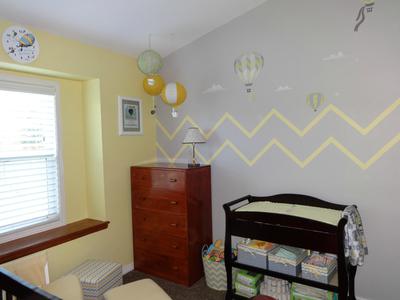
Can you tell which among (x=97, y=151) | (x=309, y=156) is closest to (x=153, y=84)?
(x=97, y=151)

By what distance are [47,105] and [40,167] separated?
56 centimetres

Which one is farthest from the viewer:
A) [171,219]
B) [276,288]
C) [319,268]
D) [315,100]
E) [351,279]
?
[171,219]

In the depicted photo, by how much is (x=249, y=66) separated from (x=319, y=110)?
2.37 ft

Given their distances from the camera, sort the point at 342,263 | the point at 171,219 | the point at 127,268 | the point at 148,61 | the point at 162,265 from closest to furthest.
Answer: the point at 342,263, the point at 148,61, the point at 171,219, the point at 162,265, the point at 127,268

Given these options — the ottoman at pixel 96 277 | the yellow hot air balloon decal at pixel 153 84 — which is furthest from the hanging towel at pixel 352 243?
the yellow hot air balloon decal at pixel 153 84

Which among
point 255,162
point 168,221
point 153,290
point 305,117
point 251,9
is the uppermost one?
point 251,9

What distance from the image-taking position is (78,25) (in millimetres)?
2385

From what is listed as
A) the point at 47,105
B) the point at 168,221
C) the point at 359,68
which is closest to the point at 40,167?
the point at 47,105

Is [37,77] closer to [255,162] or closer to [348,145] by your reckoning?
[255,162]

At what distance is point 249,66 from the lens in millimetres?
2607

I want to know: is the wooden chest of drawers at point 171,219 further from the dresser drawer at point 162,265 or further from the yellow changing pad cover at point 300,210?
the yellow changing pad cover at point 300,210

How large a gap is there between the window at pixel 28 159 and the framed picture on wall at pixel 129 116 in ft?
2.01

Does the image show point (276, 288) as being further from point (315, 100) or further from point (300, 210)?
point (315, 100)

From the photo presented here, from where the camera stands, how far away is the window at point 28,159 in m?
2.34
